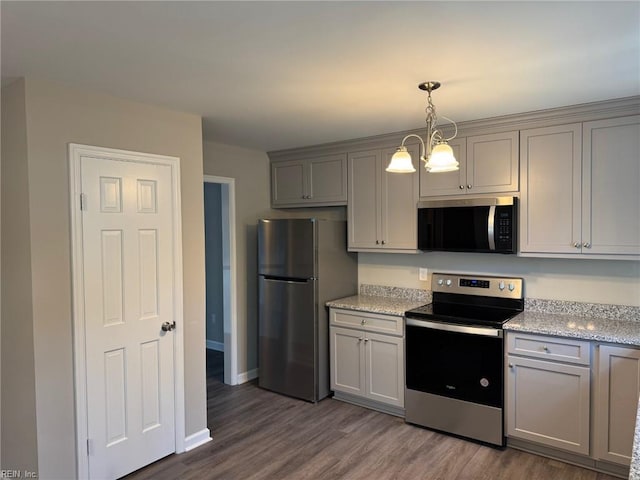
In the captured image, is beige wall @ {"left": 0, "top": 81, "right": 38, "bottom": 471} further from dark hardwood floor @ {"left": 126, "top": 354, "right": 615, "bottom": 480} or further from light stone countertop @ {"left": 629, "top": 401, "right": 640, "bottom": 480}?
light stone countertop @ {"left": 629, "top": 401, "right": 640, "bottom": 480}

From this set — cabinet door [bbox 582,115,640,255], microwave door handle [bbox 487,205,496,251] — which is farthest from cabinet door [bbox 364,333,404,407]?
cabinet door [bbox 582,115,640,255]

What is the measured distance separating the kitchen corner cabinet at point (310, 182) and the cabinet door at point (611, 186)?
197 centimetres

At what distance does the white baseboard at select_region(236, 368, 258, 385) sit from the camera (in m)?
4.39

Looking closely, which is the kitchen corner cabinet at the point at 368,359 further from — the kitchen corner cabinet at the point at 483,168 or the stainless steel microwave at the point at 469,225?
the kitchen corner cabinet at the point at 483,168

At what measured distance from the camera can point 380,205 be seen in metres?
3.86

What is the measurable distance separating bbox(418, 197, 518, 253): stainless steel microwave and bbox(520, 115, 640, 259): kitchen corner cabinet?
0.10 m

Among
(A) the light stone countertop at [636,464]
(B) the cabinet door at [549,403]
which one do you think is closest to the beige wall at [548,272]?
(B) the cabinet door at [549,403]

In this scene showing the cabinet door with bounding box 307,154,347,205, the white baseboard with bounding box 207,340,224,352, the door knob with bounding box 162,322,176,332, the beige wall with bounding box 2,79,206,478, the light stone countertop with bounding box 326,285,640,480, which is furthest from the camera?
the white baseboard with bounding box 207,340,224,352

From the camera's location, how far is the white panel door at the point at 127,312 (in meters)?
2.56

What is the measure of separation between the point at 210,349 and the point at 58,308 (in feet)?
11.2

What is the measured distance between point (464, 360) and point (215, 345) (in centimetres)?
351

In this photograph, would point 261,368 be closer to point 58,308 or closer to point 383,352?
point 383,352

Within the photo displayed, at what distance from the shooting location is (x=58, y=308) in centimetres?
242

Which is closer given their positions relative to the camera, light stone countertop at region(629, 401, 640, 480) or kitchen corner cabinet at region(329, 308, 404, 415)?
light stone countertop at region(629, 401, 640, 480)
